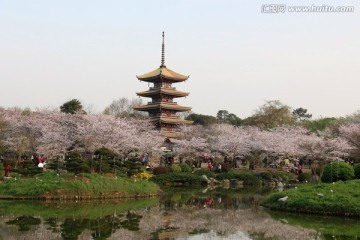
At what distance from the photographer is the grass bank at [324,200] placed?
20812 millimetres

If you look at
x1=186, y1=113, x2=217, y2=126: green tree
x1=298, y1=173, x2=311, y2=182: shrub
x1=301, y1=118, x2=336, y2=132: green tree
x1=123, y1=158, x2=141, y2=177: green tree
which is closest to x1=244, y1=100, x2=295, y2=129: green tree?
x1=301, y1=118, x2=336, y2=132: green tree

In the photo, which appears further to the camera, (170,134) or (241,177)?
(170,134)

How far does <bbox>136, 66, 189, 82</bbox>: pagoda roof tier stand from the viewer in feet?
194

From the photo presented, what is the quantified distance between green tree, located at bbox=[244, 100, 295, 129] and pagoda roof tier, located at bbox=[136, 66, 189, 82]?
15.5 meters

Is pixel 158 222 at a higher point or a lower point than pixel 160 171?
lower

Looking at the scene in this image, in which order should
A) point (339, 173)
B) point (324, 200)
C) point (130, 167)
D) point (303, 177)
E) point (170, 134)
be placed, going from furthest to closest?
point (170, 134)
point (303, 177)
point (130, 167)
point (339, 173)
point (324, 200)

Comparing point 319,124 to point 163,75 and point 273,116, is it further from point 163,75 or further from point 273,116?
point 163,75

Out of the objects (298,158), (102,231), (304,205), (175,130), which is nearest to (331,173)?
(304,205)

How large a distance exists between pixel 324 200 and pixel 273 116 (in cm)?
4885

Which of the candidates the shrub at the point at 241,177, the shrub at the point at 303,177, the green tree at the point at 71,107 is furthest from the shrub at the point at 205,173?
the green tree at the point at 71,107

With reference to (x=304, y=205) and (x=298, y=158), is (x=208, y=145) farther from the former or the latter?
(x=304, y=205)

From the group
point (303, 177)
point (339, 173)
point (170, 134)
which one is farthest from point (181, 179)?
point (339, 173)

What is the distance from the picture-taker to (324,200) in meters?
21.8

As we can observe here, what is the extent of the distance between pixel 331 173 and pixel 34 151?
28417 millimetres
